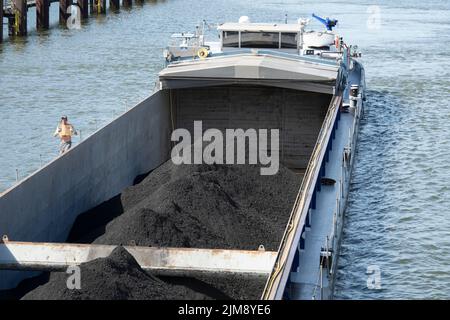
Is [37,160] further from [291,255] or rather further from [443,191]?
[291,255]

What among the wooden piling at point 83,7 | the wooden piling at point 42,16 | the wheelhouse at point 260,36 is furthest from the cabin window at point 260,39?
the wooden piling at point 83,7

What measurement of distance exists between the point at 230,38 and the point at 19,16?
2205cm

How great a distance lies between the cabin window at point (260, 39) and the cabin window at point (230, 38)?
0.61ft

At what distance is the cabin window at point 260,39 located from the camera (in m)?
24.3

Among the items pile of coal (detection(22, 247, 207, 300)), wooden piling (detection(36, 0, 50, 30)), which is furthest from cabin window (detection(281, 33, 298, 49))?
wooden piling (detection(36, 0, 50, 30))

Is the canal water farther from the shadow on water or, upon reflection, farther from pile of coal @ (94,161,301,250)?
pile of coal @ (94,161,301,250)

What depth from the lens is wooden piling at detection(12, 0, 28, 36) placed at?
43.3 meters

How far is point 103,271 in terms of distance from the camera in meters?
10.1

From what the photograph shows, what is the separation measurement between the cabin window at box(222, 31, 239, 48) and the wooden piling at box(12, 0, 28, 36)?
21228 millimetres

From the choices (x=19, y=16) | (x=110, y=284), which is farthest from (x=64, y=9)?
(x=110, y=284)

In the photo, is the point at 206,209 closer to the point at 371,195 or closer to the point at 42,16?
the point at 371,195

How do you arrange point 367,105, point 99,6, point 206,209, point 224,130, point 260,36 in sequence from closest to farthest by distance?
point 206,209 → point 224,130 → point 260,36 → point 367,105 → point 99,6

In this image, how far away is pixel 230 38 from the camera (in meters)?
24.5
